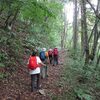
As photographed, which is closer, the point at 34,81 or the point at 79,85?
the point at 34,81

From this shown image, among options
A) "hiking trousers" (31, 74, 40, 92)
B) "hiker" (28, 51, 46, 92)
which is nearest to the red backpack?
"hiker" (28, 51, 46, 92)

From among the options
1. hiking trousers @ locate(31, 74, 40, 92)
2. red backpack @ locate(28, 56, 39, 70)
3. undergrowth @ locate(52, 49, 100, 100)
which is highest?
red backpack @ locate(28, 56, 39, 70)

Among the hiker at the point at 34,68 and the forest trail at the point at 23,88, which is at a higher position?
the hiker at the point at 34,68

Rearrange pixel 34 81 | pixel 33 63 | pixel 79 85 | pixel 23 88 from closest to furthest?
pixel 33 63
pixel 34 81
pixel 23 88
pixel 79 85

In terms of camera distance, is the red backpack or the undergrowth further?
the undergrowth

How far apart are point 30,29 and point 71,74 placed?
9.85 m

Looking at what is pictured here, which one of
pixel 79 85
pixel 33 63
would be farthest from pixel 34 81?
pixel 79 85

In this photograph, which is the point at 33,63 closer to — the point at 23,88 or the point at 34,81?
the point at 34,81

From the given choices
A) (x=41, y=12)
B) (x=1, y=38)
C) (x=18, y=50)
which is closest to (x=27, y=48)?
(x=18, y=50)

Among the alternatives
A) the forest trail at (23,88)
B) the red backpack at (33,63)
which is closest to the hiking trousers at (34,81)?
the forest trail at (23,88)

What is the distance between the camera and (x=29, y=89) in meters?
9.55

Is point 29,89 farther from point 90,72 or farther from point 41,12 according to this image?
point 90,72

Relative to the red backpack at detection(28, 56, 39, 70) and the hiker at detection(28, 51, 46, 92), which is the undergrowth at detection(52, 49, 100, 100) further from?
the red backpack at detection(28, 56, 39, 70)

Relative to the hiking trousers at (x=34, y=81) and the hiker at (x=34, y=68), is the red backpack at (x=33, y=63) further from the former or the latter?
the hiking trousers at (x=34, y=81)
